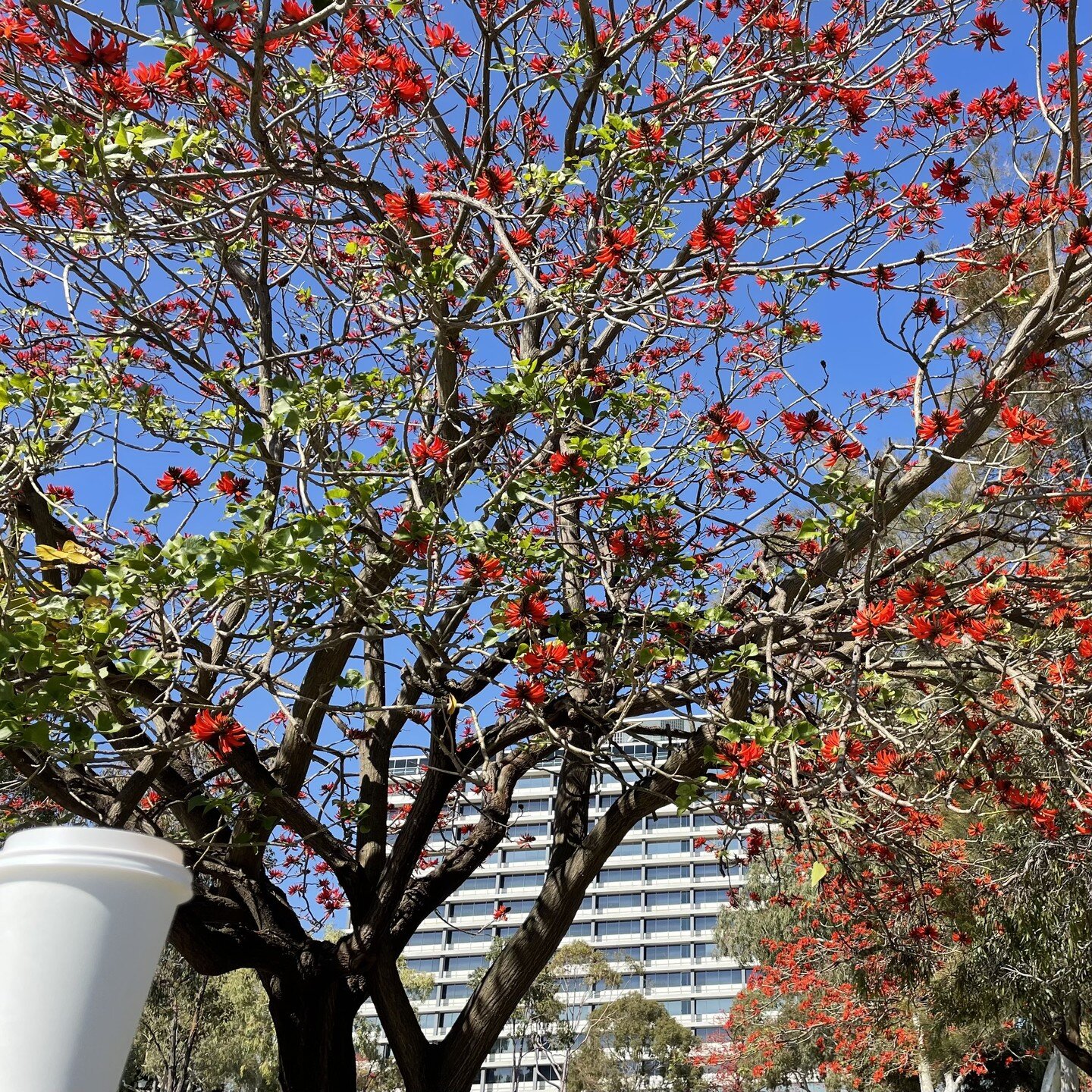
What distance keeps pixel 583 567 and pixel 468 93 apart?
3070 millimetres

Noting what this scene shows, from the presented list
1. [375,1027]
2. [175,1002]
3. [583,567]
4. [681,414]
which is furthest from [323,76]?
[375,1027]

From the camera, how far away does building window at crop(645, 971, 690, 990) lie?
195 feet

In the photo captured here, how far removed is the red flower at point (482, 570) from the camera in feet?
14.1

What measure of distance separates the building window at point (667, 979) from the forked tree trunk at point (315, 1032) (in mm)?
57691

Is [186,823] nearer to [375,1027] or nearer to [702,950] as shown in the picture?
[375,1027]

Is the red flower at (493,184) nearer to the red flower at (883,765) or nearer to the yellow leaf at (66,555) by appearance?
the yellow leaf at (66,555)

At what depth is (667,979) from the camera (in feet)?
196

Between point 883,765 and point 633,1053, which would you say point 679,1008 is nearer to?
point 633,1053

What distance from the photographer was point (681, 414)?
6156 millimetres

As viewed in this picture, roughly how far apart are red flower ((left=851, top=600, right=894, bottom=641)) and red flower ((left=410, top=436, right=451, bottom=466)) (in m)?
1.71

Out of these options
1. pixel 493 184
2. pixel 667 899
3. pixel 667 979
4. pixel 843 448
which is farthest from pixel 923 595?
pixel 667 899

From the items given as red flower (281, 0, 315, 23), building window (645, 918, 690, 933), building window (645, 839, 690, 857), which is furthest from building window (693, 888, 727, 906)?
red flower (281, 0, 315, 23)

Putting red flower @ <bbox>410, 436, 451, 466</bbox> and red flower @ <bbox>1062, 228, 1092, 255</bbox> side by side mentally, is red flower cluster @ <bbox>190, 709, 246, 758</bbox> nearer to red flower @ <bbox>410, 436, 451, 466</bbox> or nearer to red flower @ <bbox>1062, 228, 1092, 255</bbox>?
red flower @ <bbox>410, 436, 451, 466</bbox>

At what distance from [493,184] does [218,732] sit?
8.09 ft
